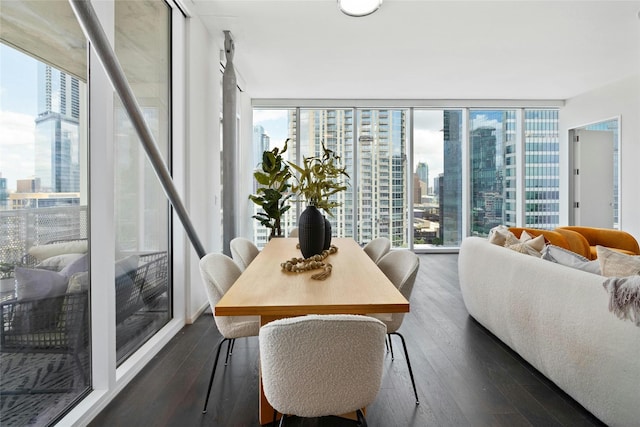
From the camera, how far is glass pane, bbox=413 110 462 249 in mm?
6633

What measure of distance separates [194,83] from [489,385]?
338 centimetres

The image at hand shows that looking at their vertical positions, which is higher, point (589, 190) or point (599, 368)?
point (589, 190)

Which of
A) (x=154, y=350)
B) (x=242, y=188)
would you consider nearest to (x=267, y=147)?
(x=242, y=188)

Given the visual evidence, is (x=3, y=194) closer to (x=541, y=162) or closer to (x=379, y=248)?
(x=379, y=248)

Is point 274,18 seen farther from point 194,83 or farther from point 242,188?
point 242,188

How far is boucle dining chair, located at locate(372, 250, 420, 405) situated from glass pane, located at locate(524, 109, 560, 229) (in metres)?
5.72

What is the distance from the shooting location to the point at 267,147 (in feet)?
21.7

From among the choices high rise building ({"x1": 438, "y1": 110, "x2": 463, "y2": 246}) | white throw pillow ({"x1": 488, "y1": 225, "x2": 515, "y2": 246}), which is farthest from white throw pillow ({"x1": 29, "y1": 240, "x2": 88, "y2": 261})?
high rise building ({"x1": 438, "y1": 110, "x2": 463, "y2": 246})

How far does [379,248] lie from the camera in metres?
2.65

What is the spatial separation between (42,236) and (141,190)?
3.33 feet

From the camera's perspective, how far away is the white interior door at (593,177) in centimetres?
622

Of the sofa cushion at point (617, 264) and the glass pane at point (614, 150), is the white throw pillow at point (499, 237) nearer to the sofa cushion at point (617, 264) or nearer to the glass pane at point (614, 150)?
the sofa cushion at point (617, 264)

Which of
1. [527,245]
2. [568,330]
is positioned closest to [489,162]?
[527,245]

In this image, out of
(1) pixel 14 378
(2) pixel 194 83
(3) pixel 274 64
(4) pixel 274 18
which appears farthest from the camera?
(3) pixel 274 64
